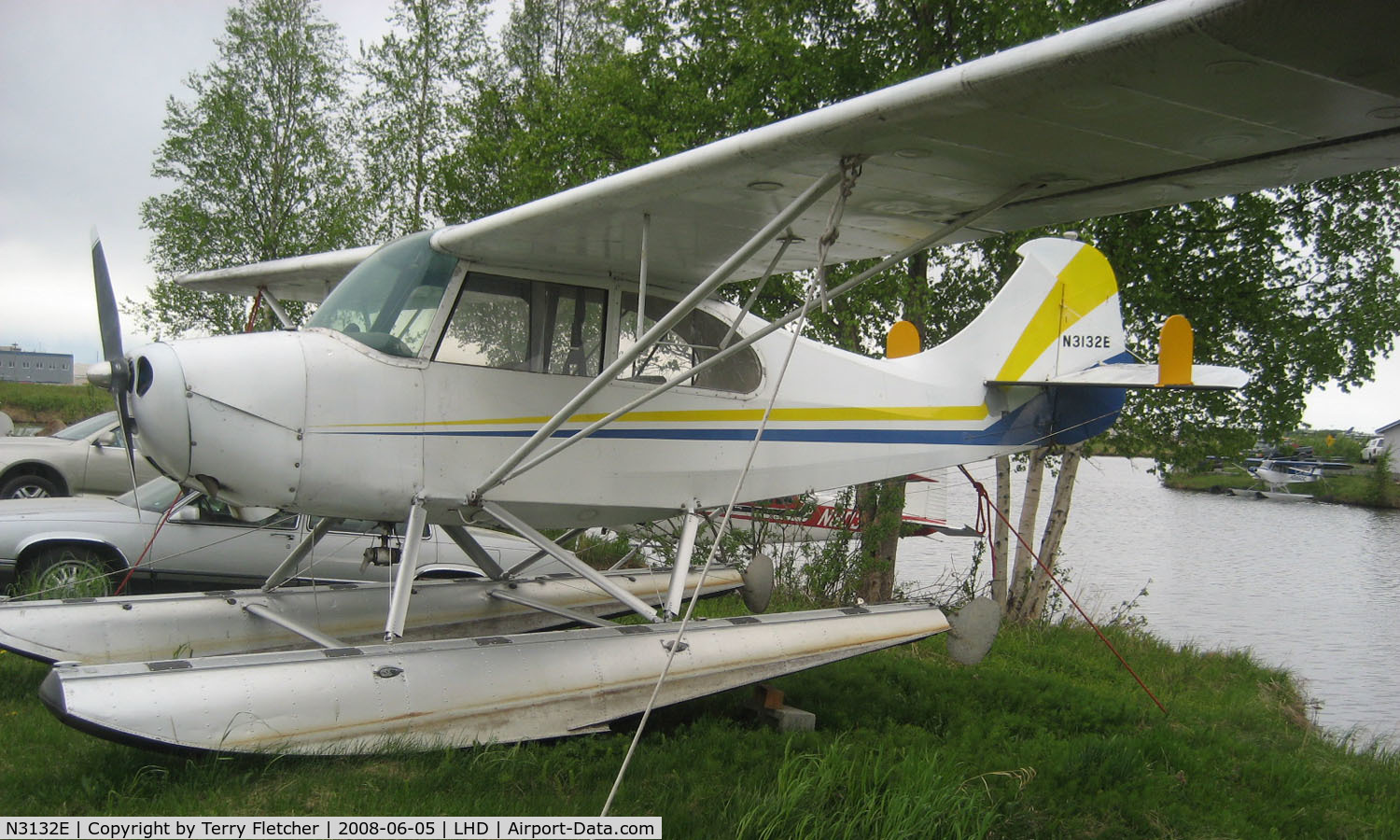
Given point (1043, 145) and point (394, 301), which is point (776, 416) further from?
point (1043, 145)

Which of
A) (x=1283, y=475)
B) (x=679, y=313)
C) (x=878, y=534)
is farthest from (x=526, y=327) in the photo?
(x=1283, y=475)

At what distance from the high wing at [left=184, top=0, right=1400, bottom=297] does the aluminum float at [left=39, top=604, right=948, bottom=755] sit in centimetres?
235

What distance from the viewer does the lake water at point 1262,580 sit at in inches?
504

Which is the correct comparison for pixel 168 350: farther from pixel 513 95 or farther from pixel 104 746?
pixel 513 95

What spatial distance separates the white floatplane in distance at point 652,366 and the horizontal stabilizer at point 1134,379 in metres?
0.04

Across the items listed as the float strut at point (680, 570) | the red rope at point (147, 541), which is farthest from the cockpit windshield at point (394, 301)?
the red rope at point (147, 541)

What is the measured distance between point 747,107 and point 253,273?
6.56 m

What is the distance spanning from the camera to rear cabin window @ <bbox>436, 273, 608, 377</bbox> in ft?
18.7

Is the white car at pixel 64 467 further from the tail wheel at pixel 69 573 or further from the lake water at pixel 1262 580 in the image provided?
the lake water at pixel 1262 580

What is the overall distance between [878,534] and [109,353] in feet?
26.9

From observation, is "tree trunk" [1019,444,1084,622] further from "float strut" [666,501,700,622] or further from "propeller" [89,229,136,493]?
"propeller" [89,229,136,493]

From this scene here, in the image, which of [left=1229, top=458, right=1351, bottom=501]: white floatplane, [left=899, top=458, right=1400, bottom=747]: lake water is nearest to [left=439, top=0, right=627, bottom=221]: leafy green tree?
[left=899, top=458, right=1400, bottom=747]: lake water

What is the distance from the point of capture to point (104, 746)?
4.70 m

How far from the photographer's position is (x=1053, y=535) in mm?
12406
